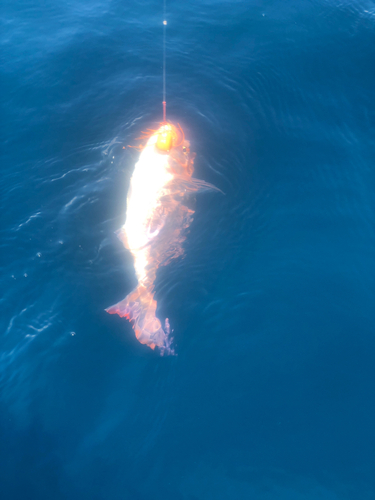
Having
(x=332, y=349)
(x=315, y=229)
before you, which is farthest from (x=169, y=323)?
(x=315, y=229)

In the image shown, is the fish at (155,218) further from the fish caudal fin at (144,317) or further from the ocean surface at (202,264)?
the ocean surface at (202,264)

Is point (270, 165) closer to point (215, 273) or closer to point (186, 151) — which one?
point (186, 151)

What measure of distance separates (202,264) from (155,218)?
4.31 metres

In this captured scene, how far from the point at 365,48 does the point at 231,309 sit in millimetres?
26900

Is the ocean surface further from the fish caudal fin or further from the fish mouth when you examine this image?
the fish mouth

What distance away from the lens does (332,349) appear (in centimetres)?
1755

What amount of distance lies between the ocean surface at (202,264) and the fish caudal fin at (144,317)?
0.51 m

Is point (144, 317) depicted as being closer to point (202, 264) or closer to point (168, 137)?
point (202, 264)

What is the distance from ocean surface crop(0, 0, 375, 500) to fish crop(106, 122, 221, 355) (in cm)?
64

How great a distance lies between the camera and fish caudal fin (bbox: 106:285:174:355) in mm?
17578

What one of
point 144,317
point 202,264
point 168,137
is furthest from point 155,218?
point 168,137

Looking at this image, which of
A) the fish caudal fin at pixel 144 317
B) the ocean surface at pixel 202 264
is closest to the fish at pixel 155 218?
the fish caudal fin at pixel 144 317

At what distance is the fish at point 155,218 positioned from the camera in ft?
59.5

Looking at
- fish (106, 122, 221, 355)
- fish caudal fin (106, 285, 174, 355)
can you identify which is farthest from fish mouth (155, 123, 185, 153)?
fish caudal fin (106, 285, 174, 355)
